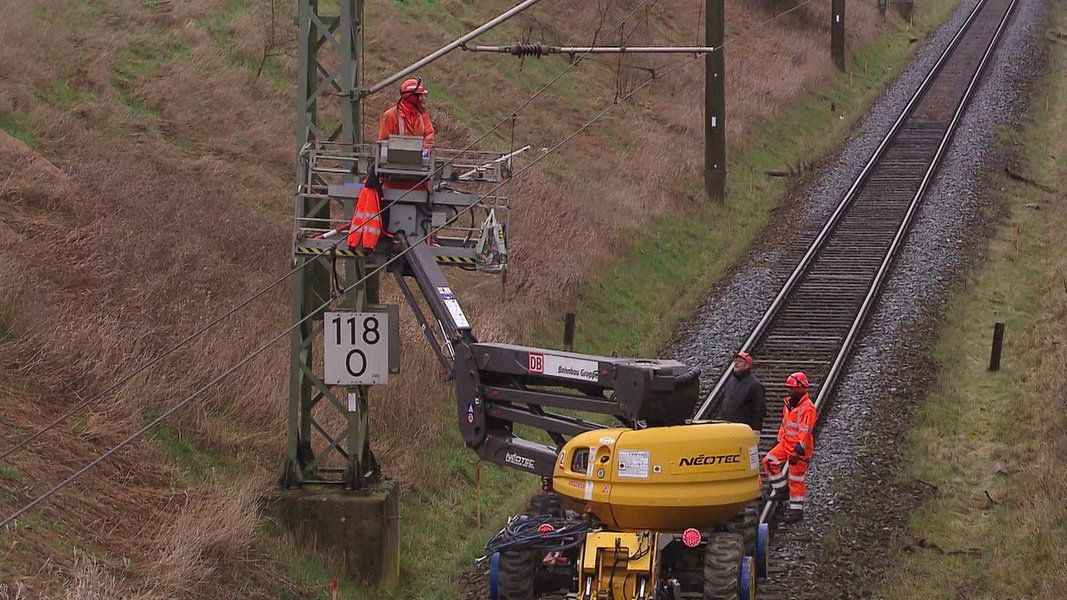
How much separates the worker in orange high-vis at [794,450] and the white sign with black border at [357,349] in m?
4.22

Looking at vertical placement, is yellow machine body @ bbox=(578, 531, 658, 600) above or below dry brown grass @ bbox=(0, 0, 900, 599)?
below

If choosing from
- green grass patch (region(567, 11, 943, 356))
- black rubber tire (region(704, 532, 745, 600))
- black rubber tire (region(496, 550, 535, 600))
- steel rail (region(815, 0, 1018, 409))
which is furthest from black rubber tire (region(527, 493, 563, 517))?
green grass patch (region(567, 11, 943, 356))

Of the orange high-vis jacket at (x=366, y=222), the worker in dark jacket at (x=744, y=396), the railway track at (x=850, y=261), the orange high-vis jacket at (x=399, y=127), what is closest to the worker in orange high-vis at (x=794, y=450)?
the worker in dark jacket at (x=744, y=396)

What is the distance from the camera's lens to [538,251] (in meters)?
24.5

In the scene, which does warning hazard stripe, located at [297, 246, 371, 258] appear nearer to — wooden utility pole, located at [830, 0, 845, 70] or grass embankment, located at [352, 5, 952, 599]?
grass embankment, located at [352, 5, 952, 599]

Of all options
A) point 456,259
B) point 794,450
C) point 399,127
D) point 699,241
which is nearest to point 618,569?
point 456,259

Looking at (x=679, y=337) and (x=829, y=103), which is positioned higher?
(x=829, y=103)

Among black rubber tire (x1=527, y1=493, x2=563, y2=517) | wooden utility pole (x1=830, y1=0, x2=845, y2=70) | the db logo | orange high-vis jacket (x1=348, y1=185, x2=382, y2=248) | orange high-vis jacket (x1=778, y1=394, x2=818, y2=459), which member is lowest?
black rubber tire (x1=527, y1=493, x2=563, y2=517)

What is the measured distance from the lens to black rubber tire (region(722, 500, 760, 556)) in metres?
11.9

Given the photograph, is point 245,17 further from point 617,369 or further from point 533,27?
point 617,369

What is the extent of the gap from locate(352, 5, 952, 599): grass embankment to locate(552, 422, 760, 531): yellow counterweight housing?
3308mm

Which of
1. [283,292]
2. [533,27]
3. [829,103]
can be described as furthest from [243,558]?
[829,103]

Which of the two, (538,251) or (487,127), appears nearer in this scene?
(538,251)

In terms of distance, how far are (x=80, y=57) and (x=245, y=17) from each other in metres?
5.44
